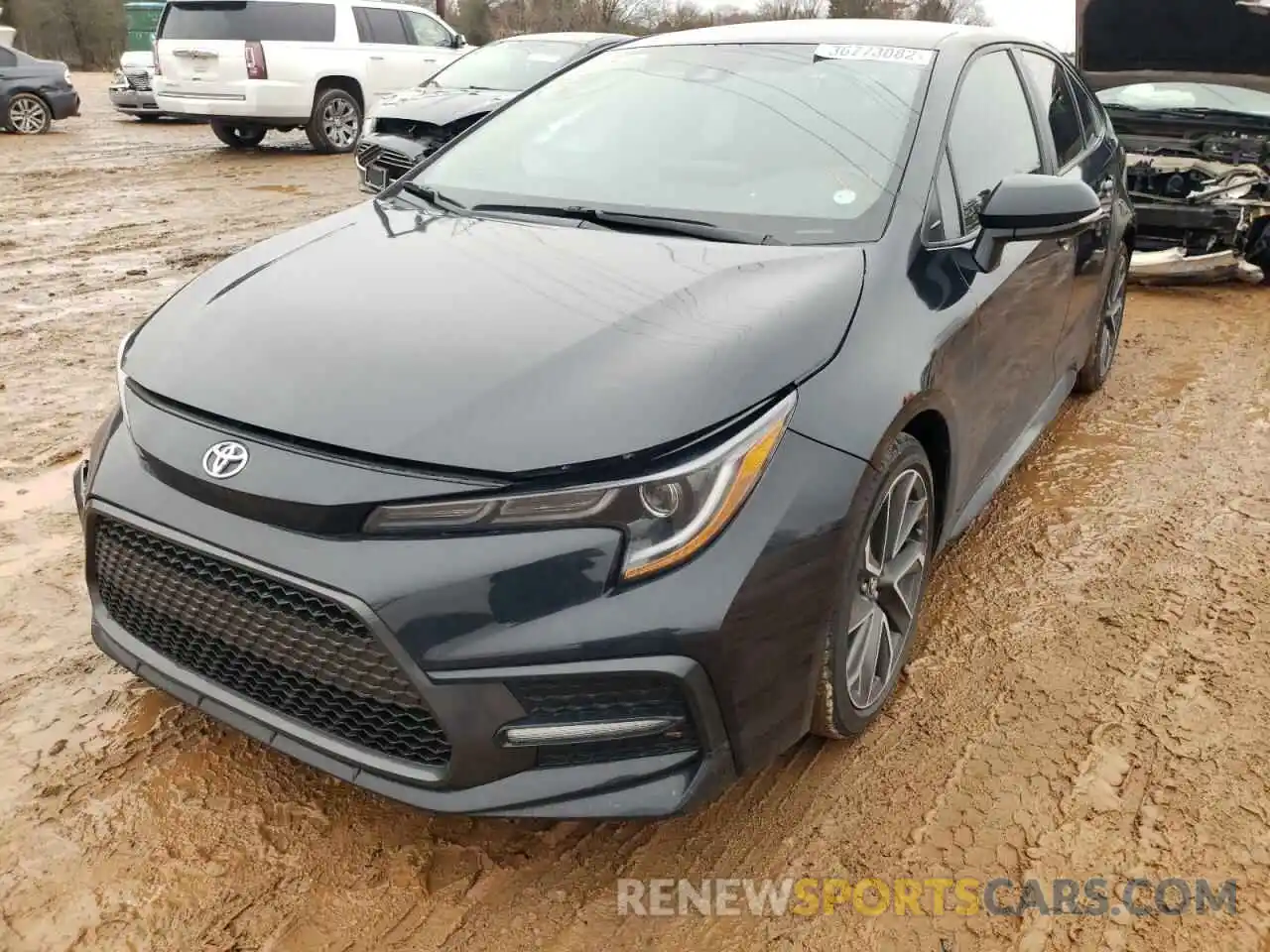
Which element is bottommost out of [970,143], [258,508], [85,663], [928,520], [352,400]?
[85,663]

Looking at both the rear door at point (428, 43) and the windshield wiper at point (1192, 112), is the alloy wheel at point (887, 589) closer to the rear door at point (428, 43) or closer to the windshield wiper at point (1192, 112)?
the windshield wiper at point (1192, 112)

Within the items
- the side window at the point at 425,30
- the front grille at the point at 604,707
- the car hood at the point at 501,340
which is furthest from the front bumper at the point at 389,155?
the front grille at the point at 604,707

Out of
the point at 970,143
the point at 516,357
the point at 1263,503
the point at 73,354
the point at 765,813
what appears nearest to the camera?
the point at 516,357

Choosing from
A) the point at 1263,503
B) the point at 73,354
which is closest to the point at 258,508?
the point at 1263,503

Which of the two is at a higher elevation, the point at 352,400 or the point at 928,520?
the point at 352,400

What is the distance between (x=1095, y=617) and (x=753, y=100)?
1.80 metres

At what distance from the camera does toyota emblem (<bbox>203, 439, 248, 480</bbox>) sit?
6.09 feet

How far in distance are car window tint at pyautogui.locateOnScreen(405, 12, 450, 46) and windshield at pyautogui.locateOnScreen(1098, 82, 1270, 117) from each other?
9.29 m

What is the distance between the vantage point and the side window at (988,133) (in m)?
2.79

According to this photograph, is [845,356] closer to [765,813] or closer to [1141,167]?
[765,813]

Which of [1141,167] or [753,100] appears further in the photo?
[1141,167]

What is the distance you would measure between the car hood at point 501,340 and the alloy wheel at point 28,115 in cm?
1375

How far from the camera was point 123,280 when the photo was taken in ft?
20.9

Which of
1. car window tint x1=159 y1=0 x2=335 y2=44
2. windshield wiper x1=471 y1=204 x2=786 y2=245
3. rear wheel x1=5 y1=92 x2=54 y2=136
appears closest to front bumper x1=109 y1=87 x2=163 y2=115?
rear wheel x1=5 y1=92 x2=54 y2=136
